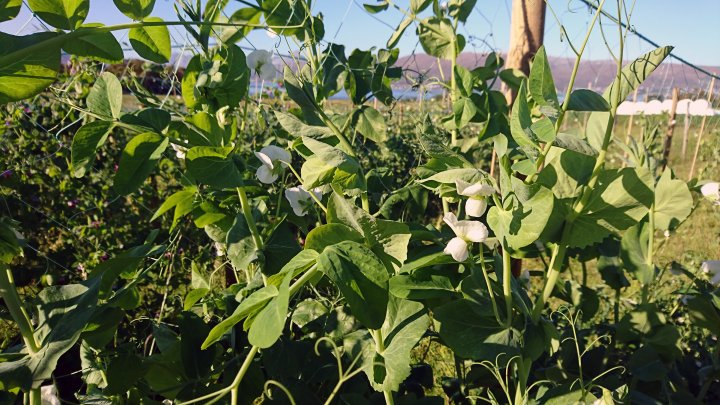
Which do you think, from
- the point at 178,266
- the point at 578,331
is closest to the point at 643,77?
the point at 578,331

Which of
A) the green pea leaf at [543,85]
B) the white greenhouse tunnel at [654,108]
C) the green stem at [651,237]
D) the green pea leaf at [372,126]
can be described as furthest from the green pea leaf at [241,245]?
the white greenhouse tunnel at [654,108]

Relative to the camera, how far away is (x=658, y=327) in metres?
1.24

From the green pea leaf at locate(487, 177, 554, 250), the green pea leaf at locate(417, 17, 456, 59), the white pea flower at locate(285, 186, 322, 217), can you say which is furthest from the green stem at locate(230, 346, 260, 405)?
the green pea leaf at locate(417, 17, 456, 59)

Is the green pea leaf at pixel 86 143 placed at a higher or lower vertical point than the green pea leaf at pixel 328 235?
higher

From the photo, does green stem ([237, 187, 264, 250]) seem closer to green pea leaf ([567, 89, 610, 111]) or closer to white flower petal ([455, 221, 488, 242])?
white flower petal ([455, 221, 488, 242])

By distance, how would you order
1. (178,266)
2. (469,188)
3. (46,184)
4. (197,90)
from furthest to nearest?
(46,184) → (178,266) → (197,90) → (469,188)


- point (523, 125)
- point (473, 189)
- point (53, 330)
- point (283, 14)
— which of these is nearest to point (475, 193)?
point (473, 189)

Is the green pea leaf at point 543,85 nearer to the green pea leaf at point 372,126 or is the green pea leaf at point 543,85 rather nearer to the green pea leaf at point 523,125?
the green pea leaf at point 523,125

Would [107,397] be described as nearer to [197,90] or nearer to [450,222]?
[197,90]

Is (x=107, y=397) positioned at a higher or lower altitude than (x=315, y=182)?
lower

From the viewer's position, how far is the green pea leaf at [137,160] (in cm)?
86

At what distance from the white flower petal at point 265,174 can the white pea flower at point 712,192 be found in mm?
961

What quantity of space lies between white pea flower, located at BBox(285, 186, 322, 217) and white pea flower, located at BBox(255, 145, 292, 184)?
0.19 feet

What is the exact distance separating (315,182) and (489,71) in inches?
28.7
